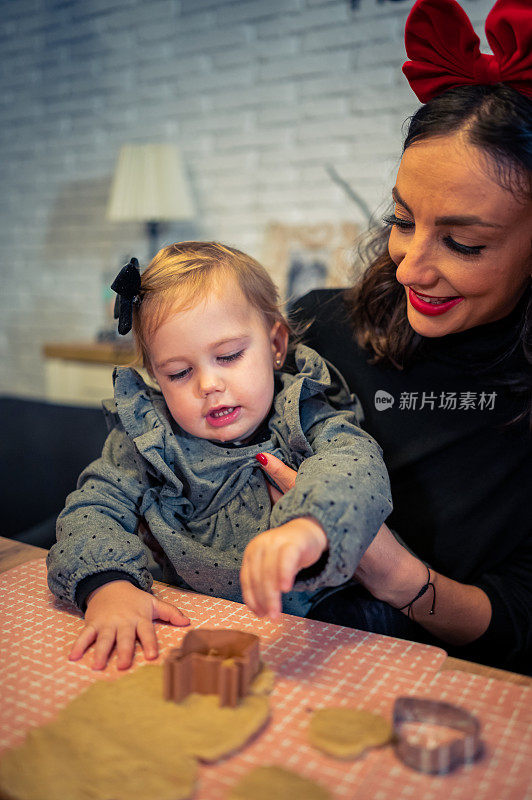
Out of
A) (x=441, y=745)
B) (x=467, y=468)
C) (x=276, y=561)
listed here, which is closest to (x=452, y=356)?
(x=467, y=468)

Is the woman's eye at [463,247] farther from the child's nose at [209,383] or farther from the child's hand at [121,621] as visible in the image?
the child's hand at [121,621]

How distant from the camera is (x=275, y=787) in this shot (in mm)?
574

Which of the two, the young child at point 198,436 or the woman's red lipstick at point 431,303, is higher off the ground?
the woman's red lipstick at point 431,303

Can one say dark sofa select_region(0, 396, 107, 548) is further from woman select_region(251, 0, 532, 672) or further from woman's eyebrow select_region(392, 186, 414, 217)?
woman's eyebrow select_region(392, 186, 414, 217)

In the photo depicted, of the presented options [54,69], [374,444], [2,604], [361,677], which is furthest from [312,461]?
[54,69]

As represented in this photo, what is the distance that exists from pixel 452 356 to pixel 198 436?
47cm

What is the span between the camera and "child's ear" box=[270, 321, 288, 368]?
1.24 m

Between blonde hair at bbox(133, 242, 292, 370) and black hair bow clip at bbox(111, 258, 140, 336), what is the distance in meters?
0.02

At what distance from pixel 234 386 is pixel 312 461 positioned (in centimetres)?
21

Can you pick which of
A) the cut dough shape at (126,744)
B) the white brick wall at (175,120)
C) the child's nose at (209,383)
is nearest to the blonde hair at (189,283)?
the child's nose at (209,383)

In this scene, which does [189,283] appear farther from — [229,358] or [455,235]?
[455,235]

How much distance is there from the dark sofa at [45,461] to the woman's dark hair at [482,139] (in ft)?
3.38

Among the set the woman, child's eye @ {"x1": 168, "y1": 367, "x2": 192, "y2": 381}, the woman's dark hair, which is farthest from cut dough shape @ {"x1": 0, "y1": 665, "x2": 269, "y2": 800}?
the woman's dark hair

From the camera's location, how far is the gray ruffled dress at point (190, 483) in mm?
937
